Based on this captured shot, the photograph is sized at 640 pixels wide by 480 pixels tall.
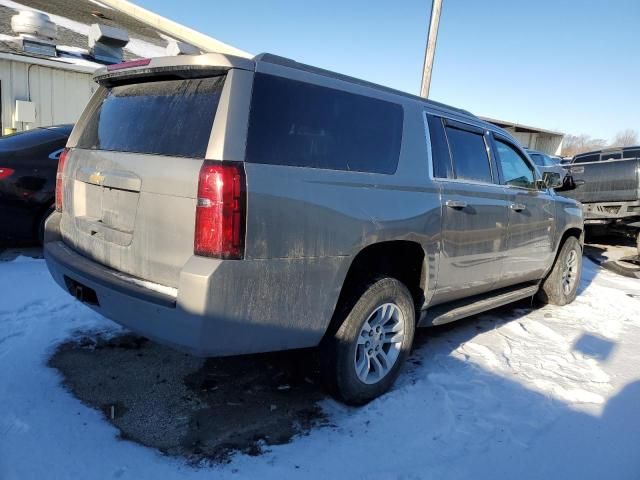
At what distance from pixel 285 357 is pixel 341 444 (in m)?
1.18

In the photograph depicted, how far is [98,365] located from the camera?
3383 millimetres

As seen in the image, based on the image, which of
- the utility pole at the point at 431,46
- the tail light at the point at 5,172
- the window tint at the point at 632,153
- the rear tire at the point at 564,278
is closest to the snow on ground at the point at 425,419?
the rear tire at the point at 564,278

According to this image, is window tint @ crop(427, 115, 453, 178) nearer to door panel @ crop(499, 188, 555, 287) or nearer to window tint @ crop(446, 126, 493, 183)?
window tint @ crop(446, 126, 493, 183)

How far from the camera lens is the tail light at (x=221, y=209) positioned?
7.39 feet

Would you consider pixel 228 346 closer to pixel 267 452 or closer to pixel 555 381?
pixel 267 452

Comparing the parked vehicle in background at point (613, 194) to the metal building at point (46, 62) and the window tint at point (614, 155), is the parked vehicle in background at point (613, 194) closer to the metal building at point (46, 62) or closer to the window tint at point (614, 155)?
the window tint at point (614, 155)

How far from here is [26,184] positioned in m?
5.58

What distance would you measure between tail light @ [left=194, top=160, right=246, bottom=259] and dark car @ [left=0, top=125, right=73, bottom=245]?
4.28 meters

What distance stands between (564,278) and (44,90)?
1143 centimetres

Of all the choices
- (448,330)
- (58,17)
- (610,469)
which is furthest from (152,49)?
(610,469)

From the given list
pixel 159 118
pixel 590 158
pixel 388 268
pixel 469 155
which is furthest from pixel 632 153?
pixel 159 118

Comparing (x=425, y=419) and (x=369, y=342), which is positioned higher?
(x=369, y=342)

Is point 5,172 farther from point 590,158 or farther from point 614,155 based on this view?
point 590,158

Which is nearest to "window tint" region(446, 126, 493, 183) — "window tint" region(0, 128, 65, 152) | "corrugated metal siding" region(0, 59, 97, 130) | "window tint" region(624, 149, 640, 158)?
"window tint" region(0, 128, 65, 152)
